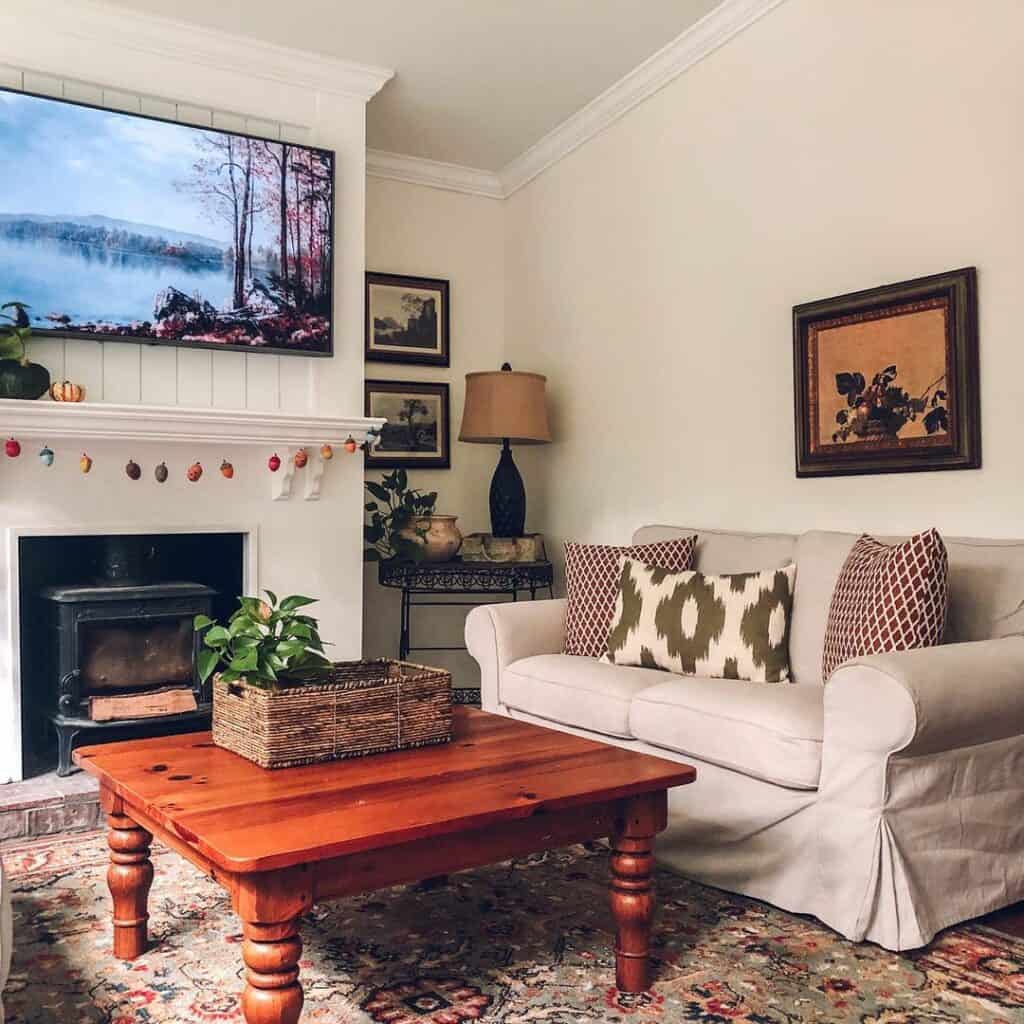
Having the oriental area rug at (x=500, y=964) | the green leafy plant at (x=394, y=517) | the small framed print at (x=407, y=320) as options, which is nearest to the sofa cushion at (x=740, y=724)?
the oriental area rug at (x=500, y=964)

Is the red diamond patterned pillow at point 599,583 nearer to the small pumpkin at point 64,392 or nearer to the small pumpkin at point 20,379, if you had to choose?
the small pumpkin at point 64,392

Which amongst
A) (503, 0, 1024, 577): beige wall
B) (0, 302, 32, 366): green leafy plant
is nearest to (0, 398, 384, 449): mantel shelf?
(0, 302, 32, 366): green leafy plant

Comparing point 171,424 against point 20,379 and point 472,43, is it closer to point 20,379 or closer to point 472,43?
point 20,379

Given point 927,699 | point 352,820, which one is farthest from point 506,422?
point 352,820

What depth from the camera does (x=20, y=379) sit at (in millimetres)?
3254

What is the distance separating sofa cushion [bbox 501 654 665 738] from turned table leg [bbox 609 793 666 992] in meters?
0.84

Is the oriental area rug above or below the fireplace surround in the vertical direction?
below

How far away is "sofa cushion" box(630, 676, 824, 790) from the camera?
2.28 meters

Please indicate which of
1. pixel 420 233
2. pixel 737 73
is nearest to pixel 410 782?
pixel 737 73

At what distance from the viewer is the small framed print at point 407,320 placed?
4.81 m

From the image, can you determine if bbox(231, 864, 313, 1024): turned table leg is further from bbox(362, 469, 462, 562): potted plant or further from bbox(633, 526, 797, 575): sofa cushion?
bbox(362, 469, 462, 562): potted plant

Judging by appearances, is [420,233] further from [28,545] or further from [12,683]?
[12,683]

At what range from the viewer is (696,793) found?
102 inches

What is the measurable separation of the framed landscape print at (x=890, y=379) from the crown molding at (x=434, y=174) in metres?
2.23
